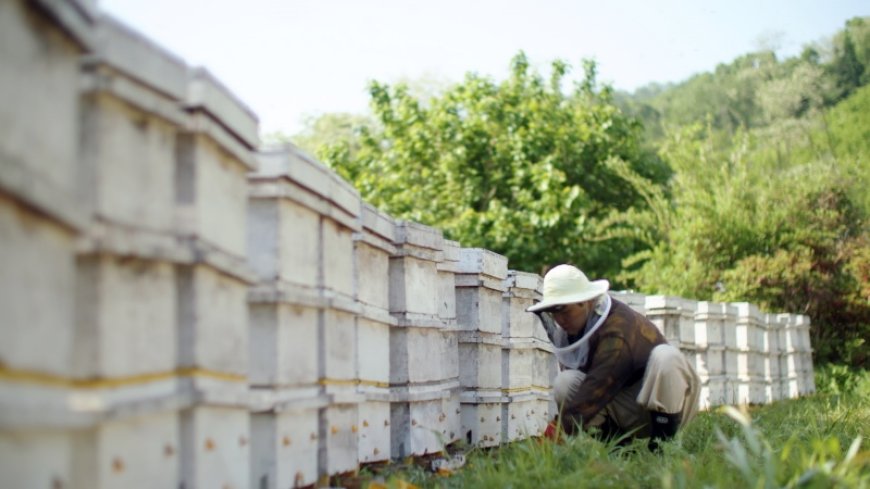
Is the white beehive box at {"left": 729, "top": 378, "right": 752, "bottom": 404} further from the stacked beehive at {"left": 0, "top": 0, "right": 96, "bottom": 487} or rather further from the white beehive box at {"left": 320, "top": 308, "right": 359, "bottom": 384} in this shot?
the stacked beehive at {"left": 0, "top": 0, "right": 96, "bottom": 487}

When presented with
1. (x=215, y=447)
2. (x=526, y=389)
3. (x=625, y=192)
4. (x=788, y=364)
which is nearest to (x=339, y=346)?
(x=215, y=447)

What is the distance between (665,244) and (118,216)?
17496 mm

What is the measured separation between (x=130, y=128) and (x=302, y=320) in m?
1.83

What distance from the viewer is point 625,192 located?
30.8m

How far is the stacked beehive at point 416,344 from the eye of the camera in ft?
24.2

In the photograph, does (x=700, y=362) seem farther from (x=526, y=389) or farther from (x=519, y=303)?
(x=519, y=303)

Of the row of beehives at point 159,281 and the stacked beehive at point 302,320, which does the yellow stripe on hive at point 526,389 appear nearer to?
the row of beehives at point 159,281

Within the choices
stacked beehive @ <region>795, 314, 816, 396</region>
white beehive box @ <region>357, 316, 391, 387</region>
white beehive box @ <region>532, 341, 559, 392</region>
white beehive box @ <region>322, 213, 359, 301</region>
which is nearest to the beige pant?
white beehive box @ <region>357, 316, 391, 387</region>

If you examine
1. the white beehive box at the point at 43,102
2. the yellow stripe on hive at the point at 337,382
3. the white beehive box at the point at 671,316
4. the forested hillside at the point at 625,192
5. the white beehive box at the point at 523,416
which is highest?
the forested hillside at the point at 625,192

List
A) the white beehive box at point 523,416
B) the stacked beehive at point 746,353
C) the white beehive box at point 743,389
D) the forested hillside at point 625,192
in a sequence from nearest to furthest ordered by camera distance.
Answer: the white beehive box at point 523,416 → the white beehive box at point 743,389 → the stacked beehive at point 746,353 → the forested hillside at point 625,192

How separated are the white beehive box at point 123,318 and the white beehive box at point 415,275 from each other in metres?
3.44

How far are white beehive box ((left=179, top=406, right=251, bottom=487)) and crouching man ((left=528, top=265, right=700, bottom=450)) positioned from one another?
336cm

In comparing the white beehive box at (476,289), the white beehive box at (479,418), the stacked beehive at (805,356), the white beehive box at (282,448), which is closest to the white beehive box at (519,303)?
the white beehive box at (476,289)

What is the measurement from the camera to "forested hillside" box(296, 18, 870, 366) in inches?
773
